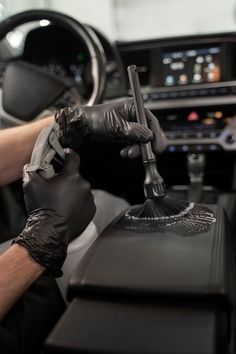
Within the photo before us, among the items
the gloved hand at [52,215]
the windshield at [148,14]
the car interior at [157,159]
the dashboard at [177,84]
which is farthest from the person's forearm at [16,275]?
the windshield at [148,14]

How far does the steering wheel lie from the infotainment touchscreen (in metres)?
0.33

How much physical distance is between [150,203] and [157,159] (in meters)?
0.93

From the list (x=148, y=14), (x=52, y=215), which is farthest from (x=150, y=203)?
(x=148, y=14)

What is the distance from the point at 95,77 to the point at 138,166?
1.89 ft

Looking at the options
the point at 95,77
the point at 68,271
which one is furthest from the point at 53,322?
the point at 95,77

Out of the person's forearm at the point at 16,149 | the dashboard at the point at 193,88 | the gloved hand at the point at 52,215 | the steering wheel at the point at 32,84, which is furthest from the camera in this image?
the dashboard at the point at 193,88

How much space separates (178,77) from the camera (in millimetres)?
1367

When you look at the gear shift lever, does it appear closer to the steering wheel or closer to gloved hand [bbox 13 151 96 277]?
the steering wheel

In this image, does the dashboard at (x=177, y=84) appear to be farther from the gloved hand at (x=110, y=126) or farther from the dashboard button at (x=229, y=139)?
the gloved hand at (x=110, y=126)

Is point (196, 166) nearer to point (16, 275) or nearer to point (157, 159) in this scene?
point (157, 159)

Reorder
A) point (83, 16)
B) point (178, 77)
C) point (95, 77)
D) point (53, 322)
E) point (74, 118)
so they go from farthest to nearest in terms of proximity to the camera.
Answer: point (83, 16) < point (178, 77) < point (95, 77) < point (74, 118) < point (53, 322)

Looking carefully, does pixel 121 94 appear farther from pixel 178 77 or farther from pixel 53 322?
pixel 53 322

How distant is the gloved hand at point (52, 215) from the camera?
1.93 ft

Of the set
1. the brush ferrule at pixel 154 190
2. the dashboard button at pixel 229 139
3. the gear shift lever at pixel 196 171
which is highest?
the brush ferrule at pixel 154 190
